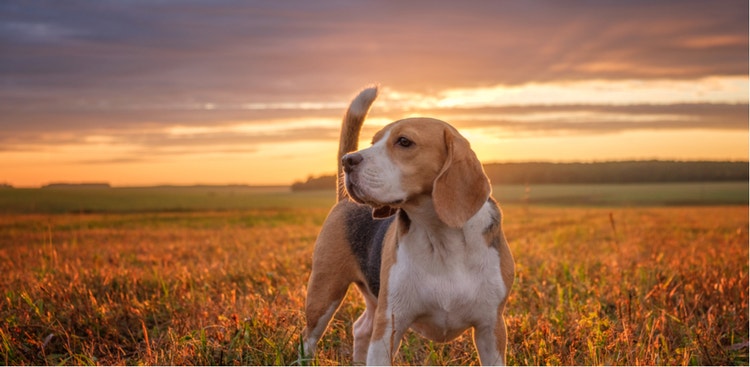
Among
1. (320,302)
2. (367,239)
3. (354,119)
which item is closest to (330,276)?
(320,302)

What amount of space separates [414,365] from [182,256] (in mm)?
8832

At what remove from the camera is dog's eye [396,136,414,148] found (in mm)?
4379

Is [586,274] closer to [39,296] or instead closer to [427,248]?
[427,248]

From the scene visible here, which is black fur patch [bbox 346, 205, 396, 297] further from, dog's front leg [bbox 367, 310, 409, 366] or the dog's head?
the dog's head

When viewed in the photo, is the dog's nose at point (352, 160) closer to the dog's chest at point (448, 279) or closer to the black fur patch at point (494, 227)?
the dog's chest at point (448, 279)

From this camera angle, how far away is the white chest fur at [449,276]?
4.55 m

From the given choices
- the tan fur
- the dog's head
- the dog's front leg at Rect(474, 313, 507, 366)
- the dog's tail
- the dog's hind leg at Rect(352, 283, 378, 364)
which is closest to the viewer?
the dog's head

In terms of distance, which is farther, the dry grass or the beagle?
the dry grass

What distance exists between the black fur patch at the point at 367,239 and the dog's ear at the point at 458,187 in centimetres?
99

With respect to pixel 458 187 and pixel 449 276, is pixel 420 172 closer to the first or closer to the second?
pixel 458 187

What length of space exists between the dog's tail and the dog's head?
159cm

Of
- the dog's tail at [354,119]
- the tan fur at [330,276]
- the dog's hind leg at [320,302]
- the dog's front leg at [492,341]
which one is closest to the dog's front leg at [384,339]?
the dog's front leg at [492,341]

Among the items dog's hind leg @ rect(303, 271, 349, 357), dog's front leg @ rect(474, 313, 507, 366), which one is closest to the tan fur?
dog's hind leg @ rect(303, 271, 349, 357)

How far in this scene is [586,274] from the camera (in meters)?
9.00
